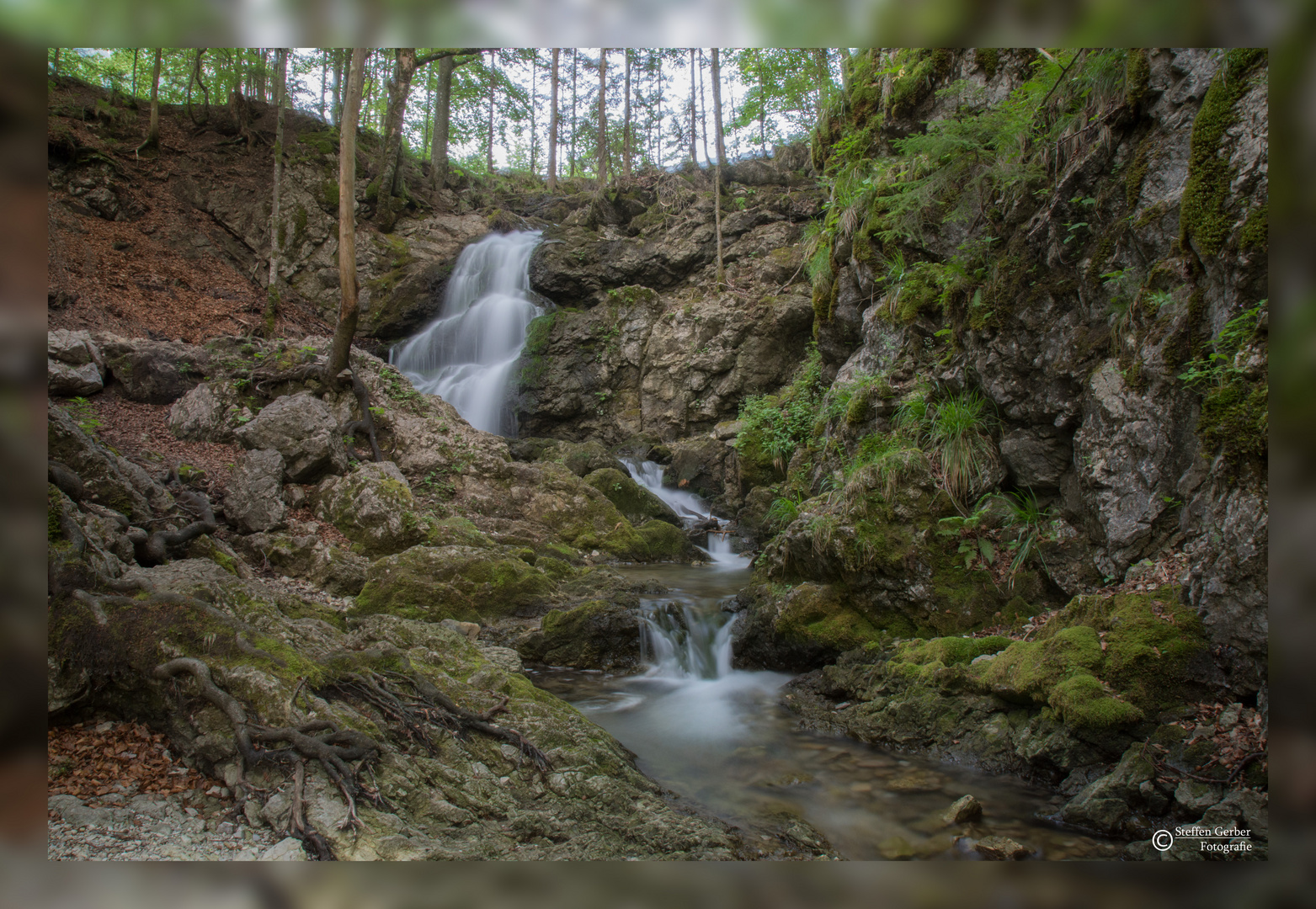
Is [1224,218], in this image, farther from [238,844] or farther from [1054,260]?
[238,844]

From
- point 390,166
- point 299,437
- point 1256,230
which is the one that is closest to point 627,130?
point 390,166

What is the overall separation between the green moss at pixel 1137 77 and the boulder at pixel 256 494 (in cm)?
822

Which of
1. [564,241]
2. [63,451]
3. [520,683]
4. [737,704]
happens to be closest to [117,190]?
[564,241]

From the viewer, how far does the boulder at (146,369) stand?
25.1ft

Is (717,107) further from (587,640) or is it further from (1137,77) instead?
(587,640)

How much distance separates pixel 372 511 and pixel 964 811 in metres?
6.30

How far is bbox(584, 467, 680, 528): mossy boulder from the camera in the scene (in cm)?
1040

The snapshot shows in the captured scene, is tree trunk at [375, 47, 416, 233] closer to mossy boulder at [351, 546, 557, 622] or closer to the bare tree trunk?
the bare tree trunk

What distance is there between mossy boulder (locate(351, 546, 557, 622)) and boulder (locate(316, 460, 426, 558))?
1.85 ft

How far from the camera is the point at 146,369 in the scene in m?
7.75

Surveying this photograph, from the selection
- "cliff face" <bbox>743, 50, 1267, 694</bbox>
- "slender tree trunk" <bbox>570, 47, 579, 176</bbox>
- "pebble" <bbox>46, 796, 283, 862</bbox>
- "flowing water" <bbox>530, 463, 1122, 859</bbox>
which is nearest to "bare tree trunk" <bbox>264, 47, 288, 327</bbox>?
"flowing water" <bbox>530, 463, 1122, 859</bbox>

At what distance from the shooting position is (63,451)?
14.7 feet

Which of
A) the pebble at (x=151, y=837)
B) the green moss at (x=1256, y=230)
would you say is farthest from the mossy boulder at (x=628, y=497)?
the pebble at (x=151, y=837)
